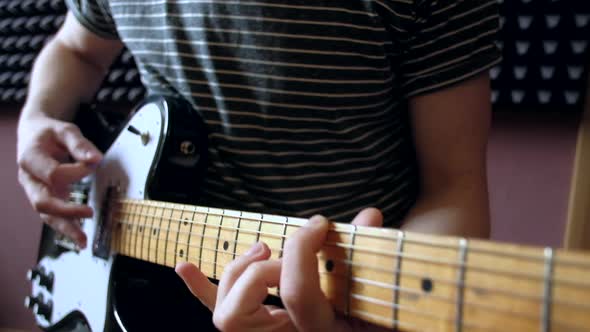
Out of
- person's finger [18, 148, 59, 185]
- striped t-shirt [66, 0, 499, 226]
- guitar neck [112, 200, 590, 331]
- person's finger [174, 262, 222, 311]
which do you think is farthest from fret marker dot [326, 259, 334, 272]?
person's finger [18, 148, 59, 185]

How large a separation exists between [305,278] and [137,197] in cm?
38

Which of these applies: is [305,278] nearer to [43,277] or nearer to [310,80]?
[310,80]

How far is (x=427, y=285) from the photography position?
0.28 metres

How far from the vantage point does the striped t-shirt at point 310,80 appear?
0.55 metres

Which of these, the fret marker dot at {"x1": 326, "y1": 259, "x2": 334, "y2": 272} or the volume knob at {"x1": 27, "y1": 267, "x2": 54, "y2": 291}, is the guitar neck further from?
the volume knob at {"x1": 27, "y1": 267, "x2": 54, "y2": 291}

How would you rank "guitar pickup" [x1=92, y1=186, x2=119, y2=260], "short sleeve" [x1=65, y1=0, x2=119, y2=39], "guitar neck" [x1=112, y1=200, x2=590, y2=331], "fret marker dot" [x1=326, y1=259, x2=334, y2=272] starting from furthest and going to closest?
"short sleeve" [x1=65, y1=0, x2=119, y2=39] < "guitar pickup" [x1=92, y1=186, x2=119, y2=260] < "fret marker dot" [x1=326, y1=259, x2=334, y2=272] < "guitar neck" [x1=112, y1=200, x2=590, y2=331]

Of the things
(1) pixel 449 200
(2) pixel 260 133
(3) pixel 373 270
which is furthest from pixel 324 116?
(3) pixel 373 270

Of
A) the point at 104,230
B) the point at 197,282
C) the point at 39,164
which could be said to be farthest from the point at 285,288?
the point at 39,164

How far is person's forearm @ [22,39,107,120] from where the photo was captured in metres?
0.85

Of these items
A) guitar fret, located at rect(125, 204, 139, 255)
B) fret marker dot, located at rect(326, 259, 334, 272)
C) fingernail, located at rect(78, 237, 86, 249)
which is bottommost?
fingernail, located at rect(78, 237, 86, 249)

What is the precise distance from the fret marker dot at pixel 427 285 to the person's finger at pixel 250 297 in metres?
0.12

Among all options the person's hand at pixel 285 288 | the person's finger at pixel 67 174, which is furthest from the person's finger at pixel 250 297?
the person's finger at pixel 67 174

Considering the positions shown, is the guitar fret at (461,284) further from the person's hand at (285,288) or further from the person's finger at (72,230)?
the person's finger at (72,230)

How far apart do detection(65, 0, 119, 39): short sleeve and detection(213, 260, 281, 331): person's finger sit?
23.5 inches
